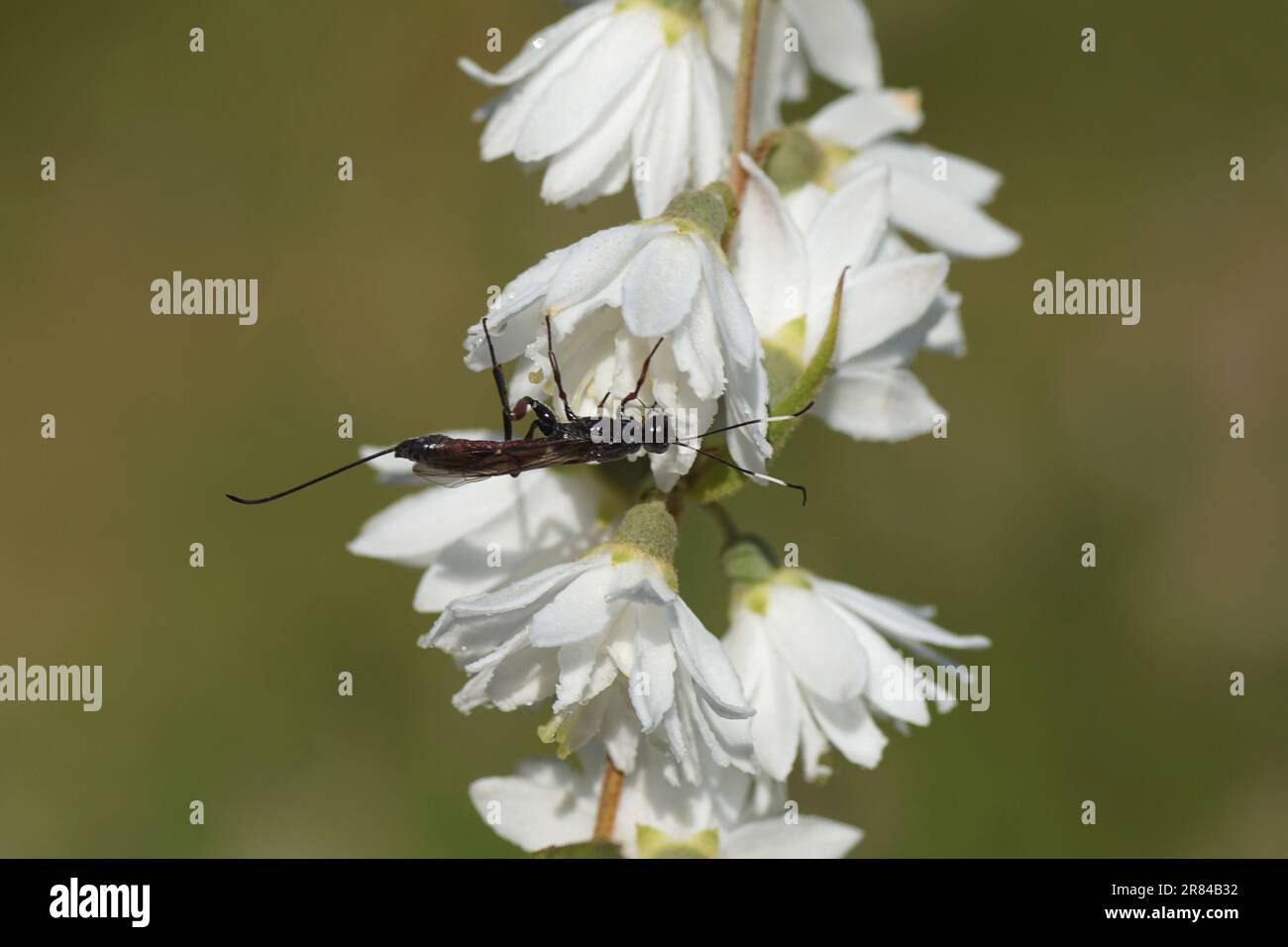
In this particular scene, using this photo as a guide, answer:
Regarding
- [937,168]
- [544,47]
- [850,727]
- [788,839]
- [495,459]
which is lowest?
[788,839]

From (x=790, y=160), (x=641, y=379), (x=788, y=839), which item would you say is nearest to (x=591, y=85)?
(x=790, y=160)

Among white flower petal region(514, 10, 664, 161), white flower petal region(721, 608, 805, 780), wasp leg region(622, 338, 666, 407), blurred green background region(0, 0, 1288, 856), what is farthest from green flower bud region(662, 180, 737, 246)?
blurred green background region(0, 0, 1288, 856)

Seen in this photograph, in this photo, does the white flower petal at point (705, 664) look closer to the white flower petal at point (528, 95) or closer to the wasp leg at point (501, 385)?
the wasp leg at point (501, 385)

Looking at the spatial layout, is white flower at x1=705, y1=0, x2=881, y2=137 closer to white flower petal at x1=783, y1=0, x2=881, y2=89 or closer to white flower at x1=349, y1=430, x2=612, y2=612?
white flower petal at x1=783, y1=0, x2=881, y2=89

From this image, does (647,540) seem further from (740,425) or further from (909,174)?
(909,174)

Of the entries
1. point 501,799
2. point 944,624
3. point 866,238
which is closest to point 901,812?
point 944,624

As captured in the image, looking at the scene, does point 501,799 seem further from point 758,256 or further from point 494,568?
point 758,256

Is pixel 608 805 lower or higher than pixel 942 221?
lower

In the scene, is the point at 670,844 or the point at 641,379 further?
the point at 670,844
